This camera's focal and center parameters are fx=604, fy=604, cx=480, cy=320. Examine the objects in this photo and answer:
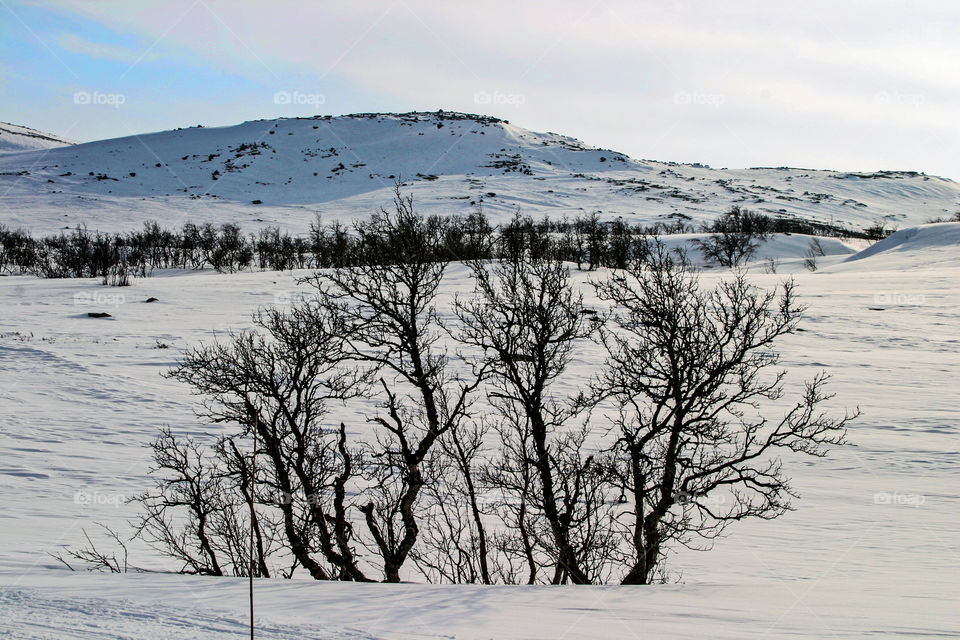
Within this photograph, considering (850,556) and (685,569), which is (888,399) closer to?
(850,556)

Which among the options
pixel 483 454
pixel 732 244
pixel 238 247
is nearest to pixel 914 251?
pixel 732 244

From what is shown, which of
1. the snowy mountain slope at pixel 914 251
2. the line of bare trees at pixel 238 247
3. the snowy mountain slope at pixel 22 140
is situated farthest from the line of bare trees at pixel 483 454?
the snowy mountain slope at pixel 22 140

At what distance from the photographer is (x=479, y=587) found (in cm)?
612

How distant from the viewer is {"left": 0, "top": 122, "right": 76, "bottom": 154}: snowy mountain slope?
4131 inches

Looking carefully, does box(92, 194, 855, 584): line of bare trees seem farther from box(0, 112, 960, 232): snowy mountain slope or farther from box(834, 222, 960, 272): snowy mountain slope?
box(0, 112, 960, 232): snowy mountain slope

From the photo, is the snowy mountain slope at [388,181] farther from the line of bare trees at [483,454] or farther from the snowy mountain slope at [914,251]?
the line of bare trees at [483,454]

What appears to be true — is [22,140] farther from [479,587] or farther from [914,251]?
[479,587]

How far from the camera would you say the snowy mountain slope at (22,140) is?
104938 millimetres

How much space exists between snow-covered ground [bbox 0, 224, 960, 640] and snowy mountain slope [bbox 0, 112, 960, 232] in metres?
33.9

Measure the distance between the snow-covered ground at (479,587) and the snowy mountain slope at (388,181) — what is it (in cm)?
3389

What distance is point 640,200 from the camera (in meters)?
73.4

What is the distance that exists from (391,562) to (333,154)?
292 feet

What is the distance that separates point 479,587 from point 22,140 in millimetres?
137688

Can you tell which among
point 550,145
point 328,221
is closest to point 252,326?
point 328,221
